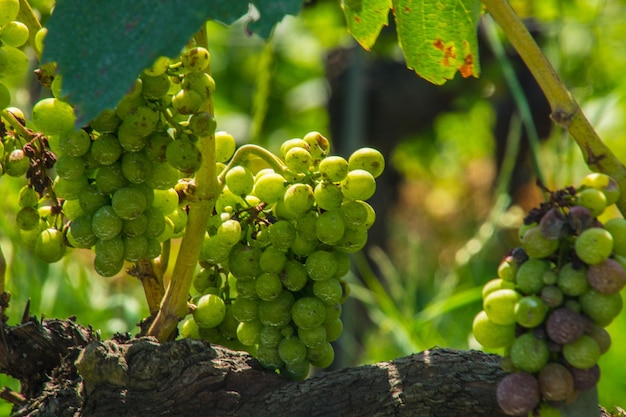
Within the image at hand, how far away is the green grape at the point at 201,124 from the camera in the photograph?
2.10 feet

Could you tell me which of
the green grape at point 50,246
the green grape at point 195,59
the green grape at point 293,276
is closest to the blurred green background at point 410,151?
the green grape at point 50,246

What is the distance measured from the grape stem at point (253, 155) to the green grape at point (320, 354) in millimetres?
152

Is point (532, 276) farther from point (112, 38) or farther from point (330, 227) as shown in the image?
point (112, 38)

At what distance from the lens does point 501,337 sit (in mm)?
566

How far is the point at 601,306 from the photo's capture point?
54cm

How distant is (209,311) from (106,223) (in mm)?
120

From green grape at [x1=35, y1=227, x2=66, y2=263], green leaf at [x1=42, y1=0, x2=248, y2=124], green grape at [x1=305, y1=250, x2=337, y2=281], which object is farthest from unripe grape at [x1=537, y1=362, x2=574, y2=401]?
green grape at [x1=35, y1=227, x2=66, y2=263]

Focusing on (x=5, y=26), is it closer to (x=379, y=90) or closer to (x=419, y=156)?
(x=379, y=90)

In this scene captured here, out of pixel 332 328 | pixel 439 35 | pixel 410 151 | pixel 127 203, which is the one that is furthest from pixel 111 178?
pixel 410 151

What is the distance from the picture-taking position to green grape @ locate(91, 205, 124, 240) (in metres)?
0.67

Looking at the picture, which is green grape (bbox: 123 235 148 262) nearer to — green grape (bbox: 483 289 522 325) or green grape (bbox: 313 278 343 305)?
green grape (bbox: 313 278 343 305)

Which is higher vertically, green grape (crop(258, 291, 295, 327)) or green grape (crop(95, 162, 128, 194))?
green grape (crop(95, 162, 128, 194))

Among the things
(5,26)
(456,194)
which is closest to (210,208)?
(5,26)

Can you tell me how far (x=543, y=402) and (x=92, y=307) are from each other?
131cm
